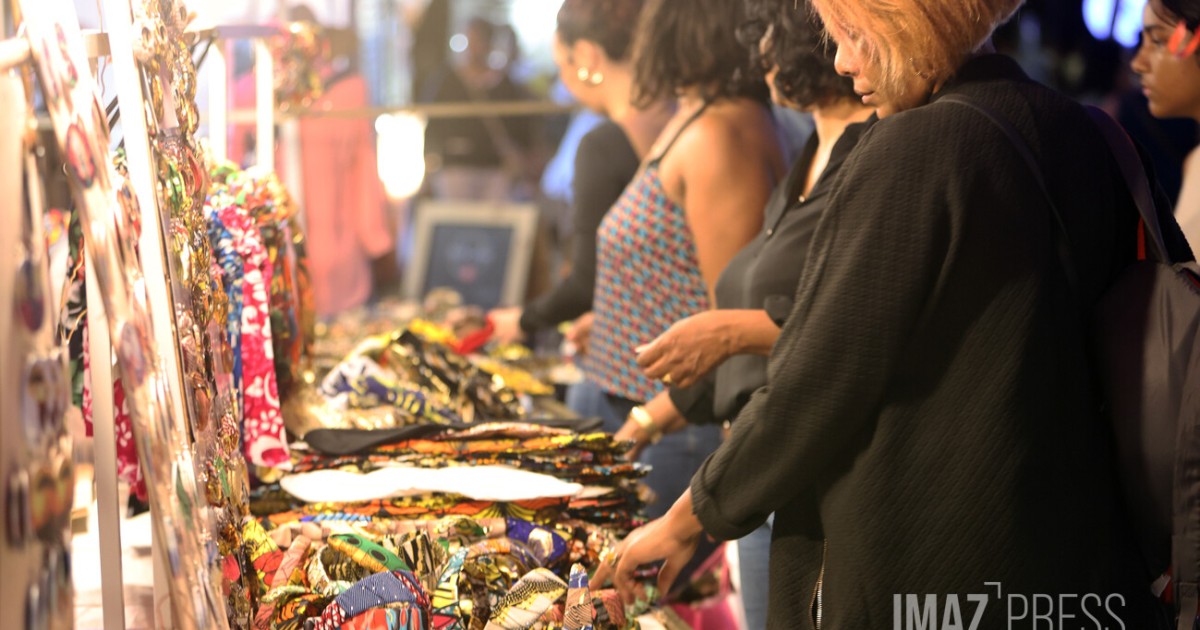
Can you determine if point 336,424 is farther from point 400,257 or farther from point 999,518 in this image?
point 400,257

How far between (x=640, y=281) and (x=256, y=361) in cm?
90

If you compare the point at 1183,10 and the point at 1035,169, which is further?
the point at 1183,10

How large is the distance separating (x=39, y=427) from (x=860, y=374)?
890mm

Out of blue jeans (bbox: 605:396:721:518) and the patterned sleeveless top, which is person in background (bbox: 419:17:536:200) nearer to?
the patterned sleeveless top

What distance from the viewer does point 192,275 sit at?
1.50 meters

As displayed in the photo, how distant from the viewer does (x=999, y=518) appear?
1427mm

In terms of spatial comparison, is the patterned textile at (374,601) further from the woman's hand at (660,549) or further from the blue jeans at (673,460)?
the blue jeans at (673,460)

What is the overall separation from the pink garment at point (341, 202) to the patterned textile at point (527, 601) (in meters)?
3.72

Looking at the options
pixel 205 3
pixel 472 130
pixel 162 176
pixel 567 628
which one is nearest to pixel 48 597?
pixel 162 176

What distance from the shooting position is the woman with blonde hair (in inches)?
55.3

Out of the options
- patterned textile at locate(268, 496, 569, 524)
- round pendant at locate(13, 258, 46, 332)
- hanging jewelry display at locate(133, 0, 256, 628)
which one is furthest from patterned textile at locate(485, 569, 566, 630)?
round pendant at locate(13, 258, 46, 332)

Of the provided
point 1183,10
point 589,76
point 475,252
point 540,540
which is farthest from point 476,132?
point 540,540

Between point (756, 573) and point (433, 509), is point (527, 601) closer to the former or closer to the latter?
point (433, 509)

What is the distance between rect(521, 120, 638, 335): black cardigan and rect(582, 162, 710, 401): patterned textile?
405 millimetres
